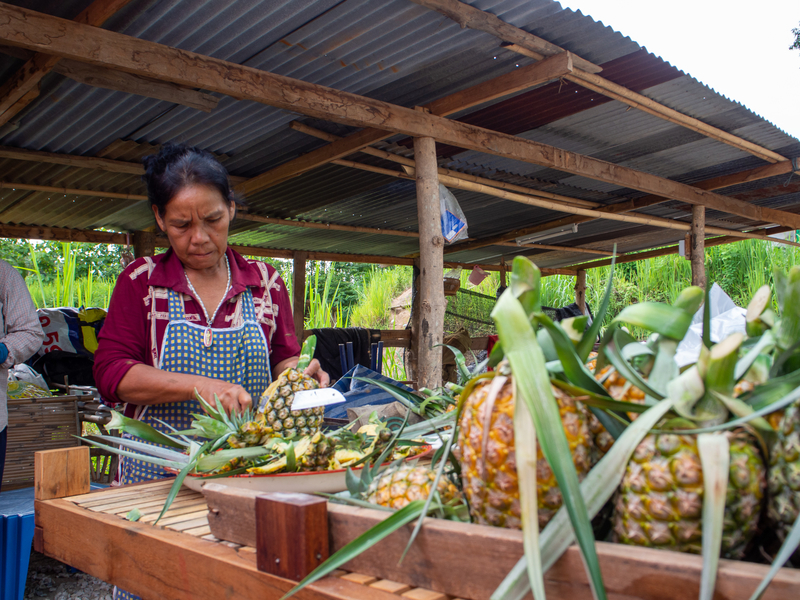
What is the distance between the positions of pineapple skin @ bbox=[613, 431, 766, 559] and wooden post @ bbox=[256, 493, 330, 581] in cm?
38

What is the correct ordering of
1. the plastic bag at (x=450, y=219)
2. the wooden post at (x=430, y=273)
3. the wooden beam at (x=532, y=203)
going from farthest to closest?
the wooden beam at (x=532, y=203), the plastic bag at (x=450, y=219), the wooden post at (x=430, y=273)

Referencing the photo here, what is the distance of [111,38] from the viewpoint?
296cm

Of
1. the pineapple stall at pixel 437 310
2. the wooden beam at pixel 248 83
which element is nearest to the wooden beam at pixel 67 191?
the pineapple stall at pixel 437 310

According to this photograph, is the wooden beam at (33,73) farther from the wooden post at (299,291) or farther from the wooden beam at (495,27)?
the wooden post at (299,291)

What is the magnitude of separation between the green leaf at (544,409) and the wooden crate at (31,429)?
4483 mm

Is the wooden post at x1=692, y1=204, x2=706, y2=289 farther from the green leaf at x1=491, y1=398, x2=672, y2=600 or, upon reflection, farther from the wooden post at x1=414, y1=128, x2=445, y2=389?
the green leaf at x1=491, y1=398, x2=672, y2=600

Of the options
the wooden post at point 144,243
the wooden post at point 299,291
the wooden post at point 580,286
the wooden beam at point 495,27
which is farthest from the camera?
the wooden post at point 580,286

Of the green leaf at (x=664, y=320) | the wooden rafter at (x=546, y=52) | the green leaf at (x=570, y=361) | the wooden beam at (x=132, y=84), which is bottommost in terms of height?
the green leaf at (x=570, y=361)

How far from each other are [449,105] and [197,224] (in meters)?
2.79

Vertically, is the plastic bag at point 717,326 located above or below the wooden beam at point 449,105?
below

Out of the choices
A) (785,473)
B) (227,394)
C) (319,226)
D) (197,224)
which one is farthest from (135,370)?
(319,226)

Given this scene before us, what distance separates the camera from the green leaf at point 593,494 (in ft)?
1.90

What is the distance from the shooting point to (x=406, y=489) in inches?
32.7

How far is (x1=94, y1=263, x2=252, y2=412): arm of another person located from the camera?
65.7 inches
